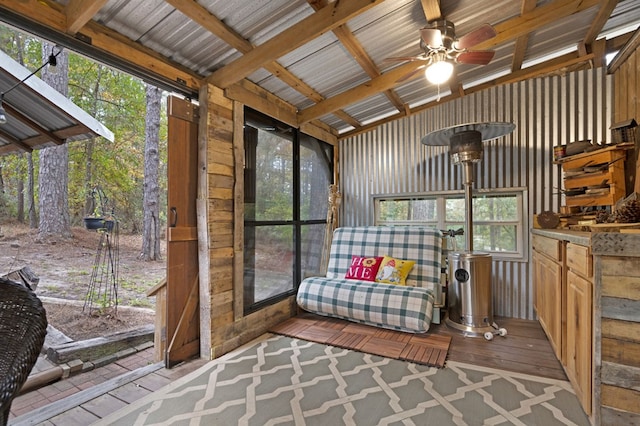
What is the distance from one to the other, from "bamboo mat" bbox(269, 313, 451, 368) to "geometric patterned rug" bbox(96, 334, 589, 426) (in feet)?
0.42

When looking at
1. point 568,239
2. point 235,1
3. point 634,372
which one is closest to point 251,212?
point 235,1

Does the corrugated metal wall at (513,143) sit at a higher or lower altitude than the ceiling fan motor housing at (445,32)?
lower

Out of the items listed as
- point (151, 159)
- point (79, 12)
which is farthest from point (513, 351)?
point (151, 159)

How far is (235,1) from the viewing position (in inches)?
79.7

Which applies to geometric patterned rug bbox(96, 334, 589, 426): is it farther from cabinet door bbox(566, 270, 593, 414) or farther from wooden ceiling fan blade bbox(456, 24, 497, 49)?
wooden ceiling fan blade bbox(456, 24, 497, 49)

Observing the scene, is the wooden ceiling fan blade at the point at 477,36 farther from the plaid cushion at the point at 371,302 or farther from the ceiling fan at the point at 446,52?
the plaid cushion at the point at 371,302

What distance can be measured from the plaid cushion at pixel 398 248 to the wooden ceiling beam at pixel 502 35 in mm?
1662

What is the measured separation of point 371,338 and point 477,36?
278cm

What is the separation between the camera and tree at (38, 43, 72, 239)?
15.1 feet

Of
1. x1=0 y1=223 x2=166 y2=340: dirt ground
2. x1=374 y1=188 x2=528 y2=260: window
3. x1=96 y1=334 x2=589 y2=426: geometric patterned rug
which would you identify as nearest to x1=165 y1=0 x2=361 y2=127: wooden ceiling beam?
x1=374 y1=188 x2=528 y2=260: window

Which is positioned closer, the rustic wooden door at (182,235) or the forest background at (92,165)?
the rustic wooden door at (182,235)

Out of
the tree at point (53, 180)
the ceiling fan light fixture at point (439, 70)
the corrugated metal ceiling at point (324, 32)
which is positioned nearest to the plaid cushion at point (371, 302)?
the ceiling fan light fixture at point (439, 70)

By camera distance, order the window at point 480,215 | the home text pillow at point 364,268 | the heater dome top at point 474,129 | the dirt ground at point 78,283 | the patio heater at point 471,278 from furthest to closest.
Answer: the dirt ground at point 78,283, the window at point 480,215, the home text pillow at point 364,268, the patio heater at point 471,278, the heater dome top at point 474,129

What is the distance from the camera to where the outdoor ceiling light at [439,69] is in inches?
92.7
